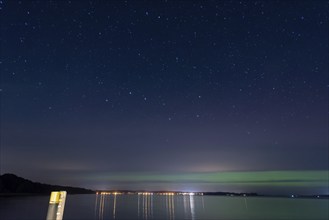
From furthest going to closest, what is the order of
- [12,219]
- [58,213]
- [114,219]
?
[114,219] < [12,219] < [58,213]

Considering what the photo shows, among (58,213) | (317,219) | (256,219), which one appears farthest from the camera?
(317,219)

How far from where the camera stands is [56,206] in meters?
4.86

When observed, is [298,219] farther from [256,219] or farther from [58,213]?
[58,213]

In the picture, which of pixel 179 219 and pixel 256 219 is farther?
pixel 256 219

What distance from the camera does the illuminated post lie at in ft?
15.7

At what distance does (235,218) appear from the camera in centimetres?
8188

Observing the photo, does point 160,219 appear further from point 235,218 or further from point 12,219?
point 12,219

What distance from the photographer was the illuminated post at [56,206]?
4.77 m

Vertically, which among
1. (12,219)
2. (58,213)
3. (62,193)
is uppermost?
(12,219)

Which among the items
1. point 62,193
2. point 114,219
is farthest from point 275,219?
point 62,193

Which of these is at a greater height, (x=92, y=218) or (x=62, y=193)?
(x=92, y=218)

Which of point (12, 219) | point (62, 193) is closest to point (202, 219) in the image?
point (12, 219)

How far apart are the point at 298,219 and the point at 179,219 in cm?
3467

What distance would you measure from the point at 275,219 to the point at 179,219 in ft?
90.8
